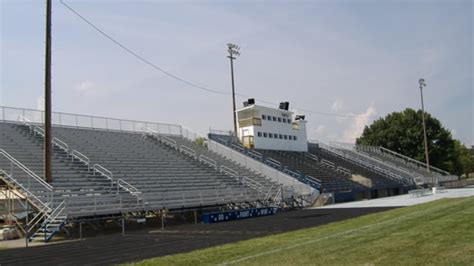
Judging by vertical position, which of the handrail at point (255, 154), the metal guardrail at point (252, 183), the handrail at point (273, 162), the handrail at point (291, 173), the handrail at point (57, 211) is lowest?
the handrail at point (57, 211)

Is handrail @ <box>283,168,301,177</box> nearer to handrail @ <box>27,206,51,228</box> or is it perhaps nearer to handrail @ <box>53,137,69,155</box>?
handrail @ <box>53,137,69,155</box>

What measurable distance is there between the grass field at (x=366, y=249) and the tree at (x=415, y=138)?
62.3 meters

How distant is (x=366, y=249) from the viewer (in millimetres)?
10953

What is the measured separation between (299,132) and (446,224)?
141 ft

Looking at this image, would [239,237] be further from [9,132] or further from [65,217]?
[9,132]

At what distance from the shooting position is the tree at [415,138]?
74062 millimetres

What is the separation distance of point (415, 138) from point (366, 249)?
67.9 meters

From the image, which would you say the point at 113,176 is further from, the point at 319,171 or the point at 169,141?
the point at 319,171

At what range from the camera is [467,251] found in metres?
9.73

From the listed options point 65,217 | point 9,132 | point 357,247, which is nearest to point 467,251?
point 357,247

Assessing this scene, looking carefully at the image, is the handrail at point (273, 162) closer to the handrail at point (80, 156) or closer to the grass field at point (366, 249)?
the handrail at point (80, 156)

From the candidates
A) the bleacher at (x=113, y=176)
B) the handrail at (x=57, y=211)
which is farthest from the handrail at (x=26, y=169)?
the handrail at (x=57, y=211)

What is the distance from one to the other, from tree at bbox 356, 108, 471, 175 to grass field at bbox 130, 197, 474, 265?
62284mm

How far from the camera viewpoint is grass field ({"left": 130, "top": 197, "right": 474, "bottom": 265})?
963 cm
